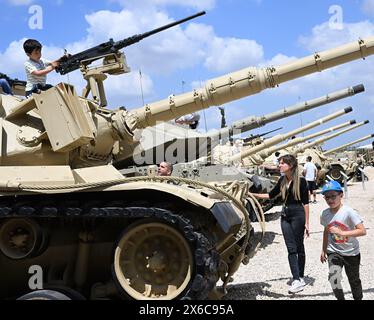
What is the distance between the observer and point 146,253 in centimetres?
526

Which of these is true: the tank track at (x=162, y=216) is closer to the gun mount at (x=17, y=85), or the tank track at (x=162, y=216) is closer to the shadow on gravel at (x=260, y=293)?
the shadow on gravel at (x=260, y=293)

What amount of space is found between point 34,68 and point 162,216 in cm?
325

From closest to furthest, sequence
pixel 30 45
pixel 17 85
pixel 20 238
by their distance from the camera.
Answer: pixel 20 238 < pixel 30 45 < pixel 17 85

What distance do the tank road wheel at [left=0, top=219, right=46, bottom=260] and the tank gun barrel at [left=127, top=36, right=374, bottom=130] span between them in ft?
7.87

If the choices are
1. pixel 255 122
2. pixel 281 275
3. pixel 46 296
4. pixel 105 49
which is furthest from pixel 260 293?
pixel 255 122

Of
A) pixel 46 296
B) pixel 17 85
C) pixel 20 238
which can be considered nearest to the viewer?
pixel 46 296

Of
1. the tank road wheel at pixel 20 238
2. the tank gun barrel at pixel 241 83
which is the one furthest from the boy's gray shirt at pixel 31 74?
the tank road wheel at pixel 20 238

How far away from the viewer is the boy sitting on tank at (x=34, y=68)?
6961mm

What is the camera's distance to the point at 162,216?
4.86 metres

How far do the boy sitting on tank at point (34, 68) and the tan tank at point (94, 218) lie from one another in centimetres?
43

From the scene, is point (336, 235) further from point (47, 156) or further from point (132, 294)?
point (47, 156)

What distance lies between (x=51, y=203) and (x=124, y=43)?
4.23m

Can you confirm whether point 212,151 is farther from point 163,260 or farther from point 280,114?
point 163,260
